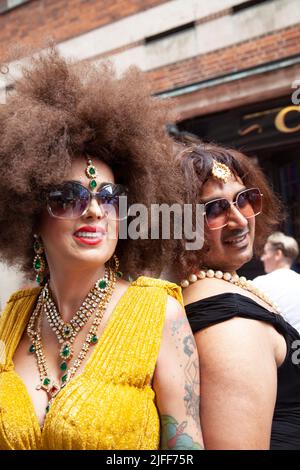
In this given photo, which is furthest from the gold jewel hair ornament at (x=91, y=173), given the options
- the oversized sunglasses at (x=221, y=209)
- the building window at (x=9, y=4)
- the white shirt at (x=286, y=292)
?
the building window at (x=9, y=4)

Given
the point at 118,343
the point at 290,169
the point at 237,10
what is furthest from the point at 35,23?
the point at 118,343

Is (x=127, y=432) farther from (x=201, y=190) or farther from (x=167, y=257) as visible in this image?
(x=201, y=190)

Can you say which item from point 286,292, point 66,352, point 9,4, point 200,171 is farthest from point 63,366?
point 9,4

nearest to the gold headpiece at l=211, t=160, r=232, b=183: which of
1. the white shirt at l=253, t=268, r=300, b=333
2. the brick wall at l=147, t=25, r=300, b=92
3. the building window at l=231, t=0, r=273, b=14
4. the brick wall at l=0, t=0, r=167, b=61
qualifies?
the white shirt at l=253, t=268, r=300, b=333

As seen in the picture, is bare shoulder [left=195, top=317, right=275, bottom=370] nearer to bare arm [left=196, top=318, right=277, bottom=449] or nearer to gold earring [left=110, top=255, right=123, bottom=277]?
bare arm [left=196, top=318, right=277, bottom=449]

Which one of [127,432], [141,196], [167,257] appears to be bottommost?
[127,432]

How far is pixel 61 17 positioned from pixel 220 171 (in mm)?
6560

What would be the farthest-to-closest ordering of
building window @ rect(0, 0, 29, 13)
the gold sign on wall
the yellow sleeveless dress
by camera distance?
building window @ rect(0, 0, 29, 13) → the gold sign on wall → the yellow sleeveless dress

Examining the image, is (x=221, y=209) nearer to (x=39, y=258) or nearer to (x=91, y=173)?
(x=91, y=173)

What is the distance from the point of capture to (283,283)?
121 inches

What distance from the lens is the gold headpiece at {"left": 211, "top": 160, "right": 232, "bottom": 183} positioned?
6.73ft

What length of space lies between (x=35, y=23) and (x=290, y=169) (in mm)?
4474

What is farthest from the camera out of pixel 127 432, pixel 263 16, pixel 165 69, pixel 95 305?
pixel 165 69

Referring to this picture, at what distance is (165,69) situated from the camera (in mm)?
7051
